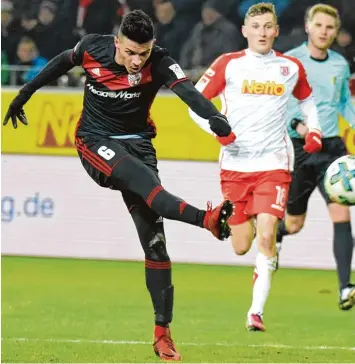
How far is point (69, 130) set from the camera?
14570mm

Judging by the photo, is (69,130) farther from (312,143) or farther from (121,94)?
(121,94)

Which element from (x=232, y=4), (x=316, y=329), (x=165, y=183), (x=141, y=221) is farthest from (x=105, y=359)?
(x=232, y=4)

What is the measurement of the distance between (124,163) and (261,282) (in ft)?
7.23

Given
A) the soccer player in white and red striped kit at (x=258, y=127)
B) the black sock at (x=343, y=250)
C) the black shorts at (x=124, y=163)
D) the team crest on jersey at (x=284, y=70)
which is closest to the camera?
the black shorts at (x=124, y=163)

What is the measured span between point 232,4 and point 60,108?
2.34 m

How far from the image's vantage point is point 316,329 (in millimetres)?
10094

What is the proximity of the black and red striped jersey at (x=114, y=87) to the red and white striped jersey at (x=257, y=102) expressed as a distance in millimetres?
1644

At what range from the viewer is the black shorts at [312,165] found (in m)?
11.2

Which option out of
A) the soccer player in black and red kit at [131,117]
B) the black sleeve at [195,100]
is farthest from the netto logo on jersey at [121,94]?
the black sleeve at [195,100]

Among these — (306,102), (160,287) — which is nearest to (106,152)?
(160,287)

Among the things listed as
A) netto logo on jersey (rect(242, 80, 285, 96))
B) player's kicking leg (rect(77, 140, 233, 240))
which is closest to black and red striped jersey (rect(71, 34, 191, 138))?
player's kicking leg (rect(77, 140, 233, 240))

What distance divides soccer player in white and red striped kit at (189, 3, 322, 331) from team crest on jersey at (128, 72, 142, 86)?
1754 millimetres

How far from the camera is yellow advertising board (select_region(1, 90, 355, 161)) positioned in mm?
14367

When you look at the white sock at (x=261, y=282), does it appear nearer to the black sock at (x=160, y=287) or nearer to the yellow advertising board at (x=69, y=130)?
the black sock at (x=160, y=287)
